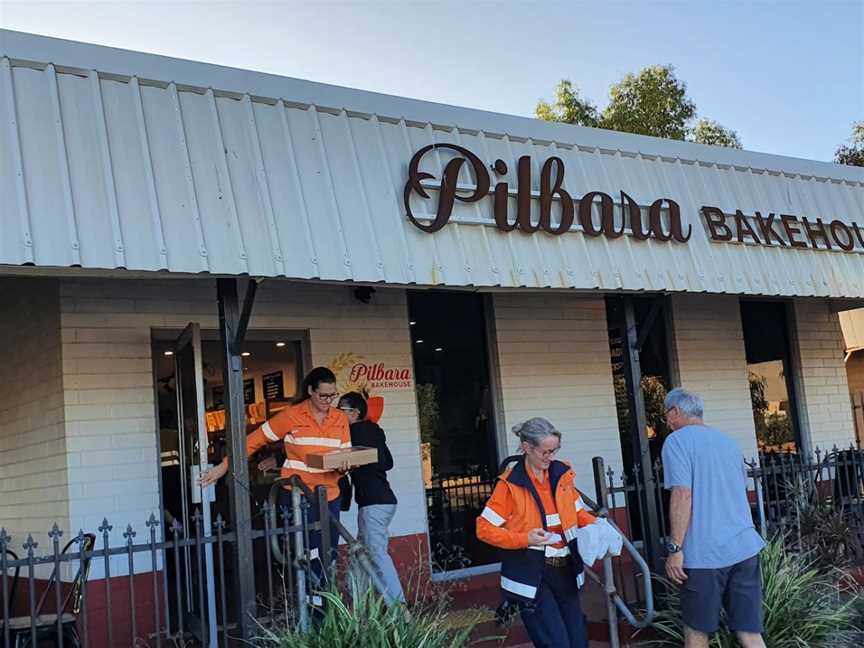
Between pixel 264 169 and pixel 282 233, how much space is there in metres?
0.46

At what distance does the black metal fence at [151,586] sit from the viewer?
5375 mm

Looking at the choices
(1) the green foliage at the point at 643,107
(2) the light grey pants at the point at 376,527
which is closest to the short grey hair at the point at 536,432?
(2) the light grey pants at the point at 376,527

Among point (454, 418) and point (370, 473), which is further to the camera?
point (454, 418)

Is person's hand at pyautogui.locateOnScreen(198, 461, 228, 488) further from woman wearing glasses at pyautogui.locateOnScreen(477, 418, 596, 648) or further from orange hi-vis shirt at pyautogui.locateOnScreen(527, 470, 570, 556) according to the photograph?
orange hi-vis shirt at pyautogui.locateOnScreen(527, 470, 570, 556)

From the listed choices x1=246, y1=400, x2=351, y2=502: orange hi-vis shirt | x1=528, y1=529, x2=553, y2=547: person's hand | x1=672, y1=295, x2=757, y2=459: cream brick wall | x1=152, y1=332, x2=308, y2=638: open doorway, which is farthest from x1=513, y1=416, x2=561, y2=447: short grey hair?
x1=672, y1=295, x2=757, y2=459: cream brick wall

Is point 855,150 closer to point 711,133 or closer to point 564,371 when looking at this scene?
point 711,133

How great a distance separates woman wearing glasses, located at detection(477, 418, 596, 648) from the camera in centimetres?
502

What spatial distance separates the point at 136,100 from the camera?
5770 millimetres

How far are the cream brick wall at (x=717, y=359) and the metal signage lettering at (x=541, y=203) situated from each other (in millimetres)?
2793

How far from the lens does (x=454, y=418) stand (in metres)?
9.45

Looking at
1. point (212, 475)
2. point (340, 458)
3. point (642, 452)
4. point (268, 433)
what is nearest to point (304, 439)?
point (268, 433)

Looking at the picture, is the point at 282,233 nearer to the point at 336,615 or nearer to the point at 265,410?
the point at 336,615

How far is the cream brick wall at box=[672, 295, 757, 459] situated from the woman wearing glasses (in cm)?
598

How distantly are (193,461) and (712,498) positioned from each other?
13.7ft
